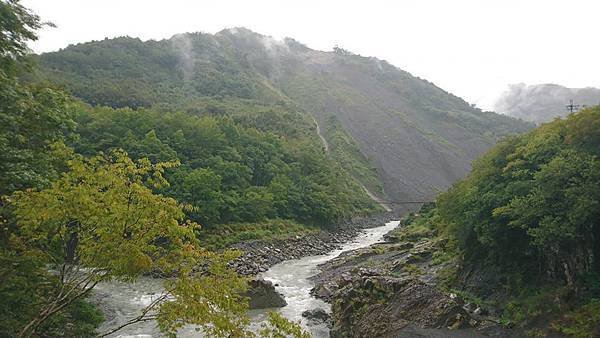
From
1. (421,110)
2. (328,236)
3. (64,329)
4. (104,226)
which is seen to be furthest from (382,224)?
(421,110)

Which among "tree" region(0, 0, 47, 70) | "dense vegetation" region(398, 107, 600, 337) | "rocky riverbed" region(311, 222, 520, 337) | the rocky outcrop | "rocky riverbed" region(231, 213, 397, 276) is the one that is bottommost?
"rocky riverbed" region(231, 213, 397, 276)

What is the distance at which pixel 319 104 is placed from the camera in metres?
177

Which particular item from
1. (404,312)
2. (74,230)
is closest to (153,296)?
(404,312)

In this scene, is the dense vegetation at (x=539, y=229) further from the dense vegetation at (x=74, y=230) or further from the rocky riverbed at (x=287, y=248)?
the rocky riverbed at (x=287, y=248)

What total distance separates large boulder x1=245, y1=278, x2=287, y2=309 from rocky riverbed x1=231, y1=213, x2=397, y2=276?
26.3 feet

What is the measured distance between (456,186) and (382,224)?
53.9m

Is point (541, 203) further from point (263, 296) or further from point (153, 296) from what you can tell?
point (153, 296)

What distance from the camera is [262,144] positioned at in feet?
237

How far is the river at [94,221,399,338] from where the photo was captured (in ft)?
69.4

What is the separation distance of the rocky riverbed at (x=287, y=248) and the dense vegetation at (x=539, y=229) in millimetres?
17982

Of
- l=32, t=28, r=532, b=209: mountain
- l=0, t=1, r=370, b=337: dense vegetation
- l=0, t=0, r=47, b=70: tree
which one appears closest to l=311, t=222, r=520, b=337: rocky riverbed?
l=0, t=1, r=370, b=337: dense vegetation

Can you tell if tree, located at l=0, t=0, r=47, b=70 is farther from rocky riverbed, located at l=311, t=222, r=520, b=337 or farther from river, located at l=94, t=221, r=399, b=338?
rocky riverbed, located at l=311, t=222, r=520, b=337

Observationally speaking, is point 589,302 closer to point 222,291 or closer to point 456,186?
point 456,186

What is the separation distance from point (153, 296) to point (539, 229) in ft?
71.9
